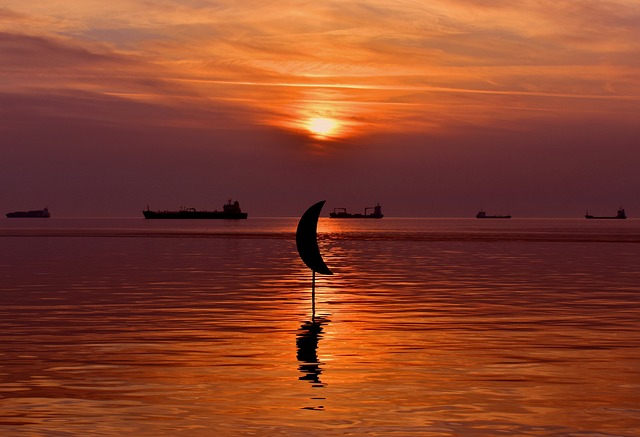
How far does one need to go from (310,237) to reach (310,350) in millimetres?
13284

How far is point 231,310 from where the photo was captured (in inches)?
1638

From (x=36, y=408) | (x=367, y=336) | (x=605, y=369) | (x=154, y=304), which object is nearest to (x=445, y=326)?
(x=367, y=336)

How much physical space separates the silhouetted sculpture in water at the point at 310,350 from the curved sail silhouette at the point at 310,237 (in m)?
4.82

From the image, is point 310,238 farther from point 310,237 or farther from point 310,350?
point 310,350

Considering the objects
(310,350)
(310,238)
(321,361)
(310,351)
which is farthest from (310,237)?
(321,361)

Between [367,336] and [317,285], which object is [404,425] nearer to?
[367,336]

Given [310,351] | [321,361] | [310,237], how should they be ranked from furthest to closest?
1. [310,237]
2. [310,351]
3. [321,361]

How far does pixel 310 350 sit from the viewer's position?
2862 cm

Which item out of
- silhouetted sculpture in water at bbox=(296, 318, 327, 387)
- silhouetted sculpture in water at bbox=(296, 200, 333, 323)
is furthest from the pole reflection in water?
silhouetted sculpture in water at bbox=(296, 200, 333, 323)

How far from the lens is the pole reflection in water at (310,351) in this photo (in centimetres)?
2366

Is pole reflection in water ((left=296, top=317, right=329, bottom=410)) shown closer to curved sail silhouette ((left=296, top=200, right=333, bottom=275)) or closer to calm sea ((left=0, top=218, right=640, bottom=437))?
calm sea ((left=0, top=218, right=640, bottom=437))

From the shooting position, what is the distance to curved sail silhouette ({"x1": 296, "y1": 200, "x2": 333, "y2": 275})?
4075 centimetres

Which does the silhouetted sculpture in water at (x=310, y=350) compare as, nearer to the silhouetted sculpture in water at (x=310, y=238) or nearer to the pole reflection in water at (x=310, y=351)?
the pole reflection in water at (x=310, y=351)

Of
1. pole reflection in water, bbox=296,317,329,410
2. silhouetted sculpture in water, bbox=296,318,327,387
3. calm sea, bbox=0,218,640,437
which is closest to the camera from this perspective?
calm sea, bbox=0,218,640,437
